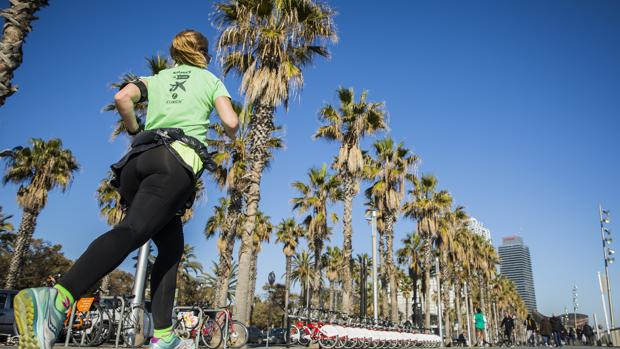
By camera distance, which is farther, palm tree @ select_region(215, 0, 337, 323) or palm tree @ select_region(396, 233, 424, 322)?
palm tree @ select_region(396, 233, 424, 322)

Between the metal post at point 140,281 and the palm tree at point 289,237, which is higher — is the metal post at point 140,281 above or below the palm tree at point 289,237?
below

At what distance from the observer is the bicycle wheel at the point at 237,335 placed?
982cm

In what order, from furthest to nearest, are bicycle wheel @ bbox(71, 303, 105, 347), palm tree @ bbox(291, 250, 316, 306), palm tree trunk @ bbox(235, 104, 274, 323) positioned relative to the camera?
palm tree @ bbox(291, 250, 316, 306), palm tree trunk @ bbox(235, 104, 274, 323), bicycle wheel @ bbox(71, 303, 105, 347)

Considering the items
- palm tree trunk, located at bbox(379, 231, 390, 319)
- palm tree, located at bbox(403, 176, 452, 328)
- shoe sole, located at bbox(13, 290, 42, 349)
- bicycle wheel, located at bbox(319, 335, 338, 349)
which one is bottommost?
bicycle wheel, located at bbox(319, 335, 338, 349)

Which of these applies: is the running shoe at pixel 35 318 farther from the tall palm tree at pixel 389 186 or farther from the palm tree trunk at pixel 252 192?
the tall palm tree at pixel 389 186

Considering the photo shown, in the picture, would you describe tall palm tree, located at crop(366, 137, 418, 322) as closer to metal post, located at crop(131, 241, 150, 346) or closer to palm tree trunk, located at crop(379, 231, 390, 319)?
palm tree trunk, located at crop(379, 231, 390, 319)

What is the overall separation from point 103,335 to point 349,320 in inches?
343

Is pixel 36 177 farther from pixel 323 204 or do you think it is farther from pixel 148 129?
pixel 148 129

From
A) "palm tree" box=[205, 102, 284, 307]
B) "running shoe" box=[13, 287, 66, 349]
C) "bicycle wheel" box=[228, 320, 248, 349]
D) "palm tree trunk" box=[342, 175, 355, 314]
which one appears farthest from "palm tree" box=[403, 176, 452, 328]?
"running shoe" box=[13, 287, 66, 349]

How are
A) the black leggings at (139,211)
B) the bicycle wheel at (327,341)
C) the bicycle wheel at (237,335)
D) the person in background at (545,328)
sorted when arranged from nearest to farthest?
the black leggings at (139,211) → the bicycle wheel at (237,335) → the bicycle wheel at (327,341) → the person in background at (545,328)

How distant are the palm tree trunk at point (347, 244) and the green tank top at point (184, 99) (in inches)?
747

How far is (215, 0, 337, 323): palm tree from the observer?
45.2ft

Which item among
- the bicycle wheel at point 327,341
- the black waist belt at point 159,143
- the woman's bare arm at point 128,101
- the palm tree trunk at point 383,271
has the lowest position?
the bicycle wheel at point 327,341

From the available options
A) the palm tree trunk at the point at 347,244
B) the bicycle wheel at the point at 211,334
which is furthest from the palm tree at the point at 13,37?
the palm tree trunk at the point at 347,244
